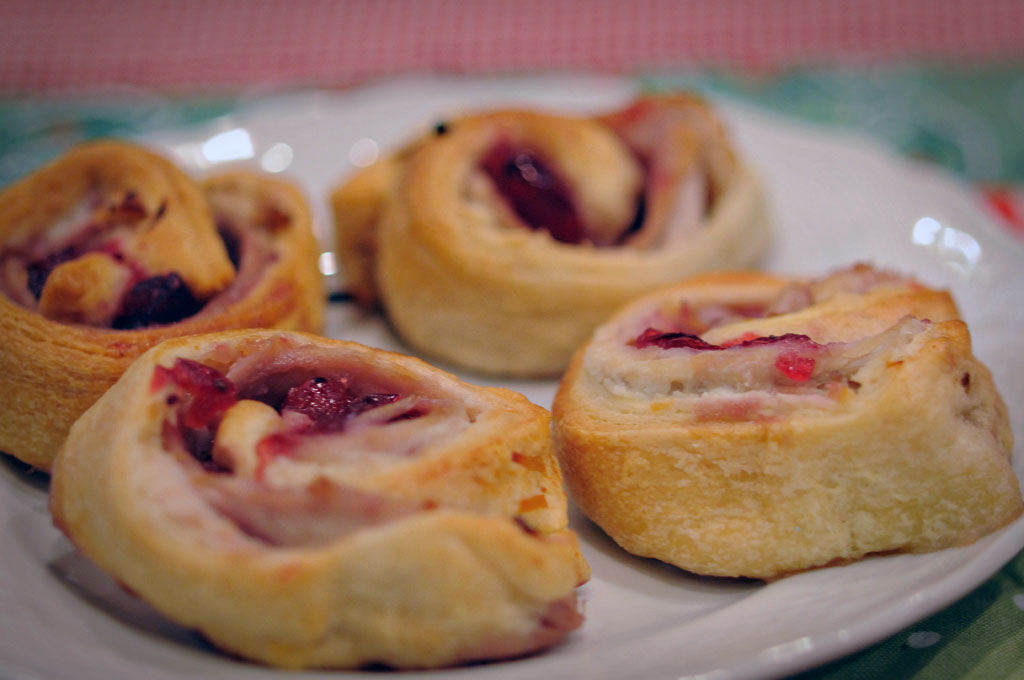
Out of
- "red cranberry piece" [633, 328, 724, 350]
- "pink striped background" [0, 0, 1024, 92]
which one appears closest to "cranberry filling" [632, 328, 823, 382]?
"red cranberry piece" [633, 328, 724, 350]

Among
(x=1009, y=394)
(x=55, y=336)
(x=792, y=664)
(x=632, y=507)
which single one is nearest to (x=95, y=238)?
(x=55, y=336)

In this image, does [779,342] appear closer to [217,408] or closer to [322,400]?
[322,400]

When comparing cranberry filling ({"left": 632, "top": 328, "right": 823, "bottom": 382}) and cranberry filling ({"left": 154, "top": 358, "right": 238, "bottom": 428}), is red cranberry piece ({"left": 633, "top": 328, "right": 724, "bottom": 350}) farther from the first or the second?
cranberry filling ({"left": 154, "top": 358, "right": 238, "bottom": 428})

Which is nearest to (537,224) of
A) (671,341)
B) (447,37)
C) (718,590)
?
(671,341)

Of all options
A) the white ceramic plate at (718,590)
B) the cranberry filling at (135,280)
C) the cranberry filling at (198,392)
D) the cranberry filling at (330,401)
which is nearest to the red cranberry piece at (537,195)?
the white ceramic plate at (718,590)

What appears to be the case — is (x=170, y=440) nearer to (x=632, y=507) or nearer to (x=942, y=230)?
(x=632, y=507)
